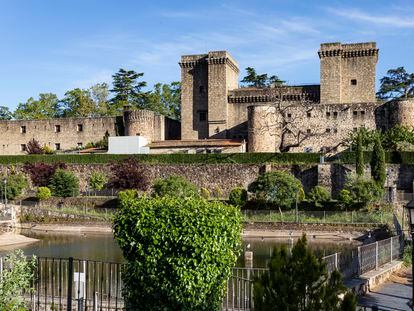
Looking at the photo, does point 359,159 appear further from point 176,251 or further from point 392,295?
point 176,251

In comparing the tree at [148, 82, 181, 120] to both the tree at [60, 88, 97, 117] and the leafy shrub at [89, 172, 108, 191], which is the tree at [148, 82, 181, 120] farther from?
the leafy shrub at [89, 172, 108, 191]

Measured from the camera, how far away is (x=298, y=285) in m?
7.35

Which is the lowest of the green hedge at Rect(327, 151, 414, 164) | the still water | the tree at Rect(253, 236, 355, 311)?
the still water

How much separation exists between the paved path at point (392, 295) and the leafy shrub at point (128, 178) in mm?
29855

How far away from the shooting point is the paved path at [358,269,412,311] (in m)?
12.5

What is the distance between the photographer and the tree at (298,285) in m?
7.21

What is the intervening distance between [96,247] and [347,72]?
31.2 m

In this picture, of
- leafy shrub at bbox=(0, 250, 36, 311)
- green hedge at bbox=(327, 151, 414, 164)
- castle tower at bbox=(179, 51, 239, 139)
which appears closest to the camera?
leafy shrub at bbox=(0, 250, 36, 311)

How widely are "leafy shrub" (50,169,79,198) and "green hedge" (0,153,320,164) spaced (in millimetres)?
4241

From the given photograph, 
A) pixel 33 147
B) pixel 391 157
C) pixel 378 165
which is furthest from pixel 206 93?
pixel 378 165

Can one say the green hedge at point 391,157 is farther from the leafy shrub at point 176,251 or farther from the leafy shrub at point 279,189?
the leafy shrub at point 176,251

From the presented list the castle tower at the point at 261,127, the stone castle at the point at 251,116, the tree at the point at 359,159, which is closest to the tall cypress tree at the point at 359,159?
the tree at the point at 359,159

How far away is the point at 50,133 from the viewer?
57.3m

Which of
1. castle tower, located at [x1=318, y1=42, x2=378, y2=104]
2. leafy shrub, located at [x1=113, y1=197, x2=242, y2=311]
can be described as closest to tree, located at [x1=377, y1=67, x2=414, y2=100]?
castle tower, located at [x1=318, y1=42, x2=378, y2=104]
